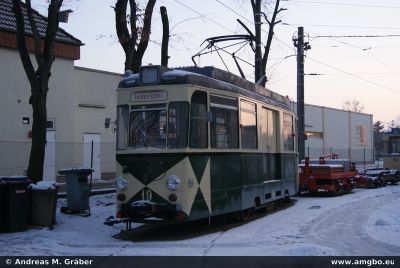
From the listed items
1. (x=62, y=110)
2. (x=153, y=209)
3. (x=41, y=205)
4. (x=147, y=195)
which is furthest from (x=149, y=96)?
(x=62, y=110)

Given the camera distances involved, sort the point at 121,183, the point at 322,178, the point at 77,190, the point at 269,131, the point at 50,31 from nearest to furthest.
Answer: the point at 121,183, the point at 77,190, the point at 50,31, the point at 269,131, the point at 322,178

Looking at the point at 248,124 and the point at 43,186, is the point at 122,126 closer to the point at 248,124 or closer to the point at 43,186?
the point at 43,186

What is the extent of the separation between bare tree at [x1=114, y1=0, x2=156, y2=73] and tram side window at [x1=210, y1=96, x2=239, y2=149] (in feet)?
17.1

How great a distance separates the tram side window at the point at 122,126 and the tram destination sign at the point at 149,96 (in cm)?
31

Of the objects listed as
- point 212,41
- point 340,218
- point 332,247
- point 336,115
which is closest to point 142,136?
point 332,247

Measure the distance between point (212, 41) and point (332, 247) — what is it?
Answer: 1061cm

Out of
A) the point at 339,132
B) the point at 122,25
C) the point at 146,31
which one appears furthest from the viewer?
the point at 339,132

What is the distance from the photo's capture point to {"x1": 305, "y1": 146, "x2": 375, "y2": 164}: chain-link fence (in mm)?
52000

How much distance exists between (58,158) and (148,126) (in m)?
13.8

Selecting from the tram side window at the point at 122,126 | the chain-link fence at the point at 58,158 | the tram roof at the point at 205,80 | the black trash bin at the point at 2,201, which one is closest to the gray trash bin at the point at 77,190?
the black trash bin at the point at 2,201

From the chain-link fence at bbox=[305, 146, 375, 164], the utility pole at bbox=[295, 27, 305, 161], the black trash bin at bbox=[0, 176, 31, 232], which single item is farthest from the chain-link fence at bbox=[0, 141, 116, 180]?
the chain-link fence at bbox=[305, 146, 375, 164]

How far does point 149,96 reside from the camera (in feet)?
37.9

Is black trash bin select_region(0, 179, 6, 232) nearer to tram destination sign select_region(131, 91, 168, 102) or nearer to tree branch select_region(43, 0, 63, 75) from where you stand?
tram destination sign select_region(131, 91, 168, 102)

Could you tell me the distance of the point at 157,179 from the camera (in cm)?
1127
